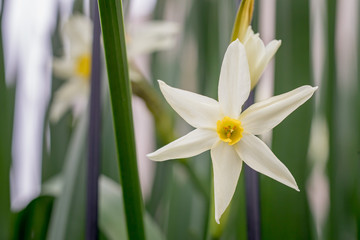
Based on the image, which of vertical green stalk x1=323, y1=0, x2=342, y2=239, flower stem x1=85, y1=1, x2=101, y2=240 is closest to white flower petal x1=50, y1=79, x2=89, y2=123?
flower stem x1=85, y1=1, x2=101, y2=240

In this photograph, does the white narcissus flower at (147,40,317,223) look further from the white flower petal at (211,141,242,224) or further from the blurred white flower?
the blurred white flower

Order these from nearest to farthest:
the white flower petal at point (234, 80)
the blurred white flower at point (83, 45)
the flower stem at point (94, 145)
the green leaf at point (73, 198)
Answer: the white flower petal at point (234, 80) < the flower stem at point (94, 145) < the green leaf at point (73, 198) < the blurred white flower at point (83, 45)

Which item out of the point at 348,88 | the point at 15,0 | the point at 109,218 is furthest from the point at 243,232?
the point at 15,0

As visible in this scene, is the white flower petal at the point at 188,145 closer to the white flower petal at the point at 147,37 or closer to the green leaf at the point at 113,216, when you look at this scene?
the green leaf at the point at 113,216

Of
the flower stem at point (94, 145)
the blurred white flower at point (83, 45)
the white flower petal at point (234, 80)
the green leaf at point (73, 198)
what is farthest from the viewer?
the blurred white flower at point (83, 45)

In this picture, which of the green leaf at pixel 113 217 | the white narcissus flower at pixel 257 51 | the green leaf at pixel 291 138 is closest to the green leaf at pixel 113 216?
the green leaf at pixel 113 217

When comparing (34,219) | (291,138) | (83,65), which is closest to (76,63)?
(83,65)

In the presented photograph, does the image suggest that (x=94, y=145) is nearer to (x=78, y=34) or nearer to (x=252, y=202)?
(x=252, y=202)
